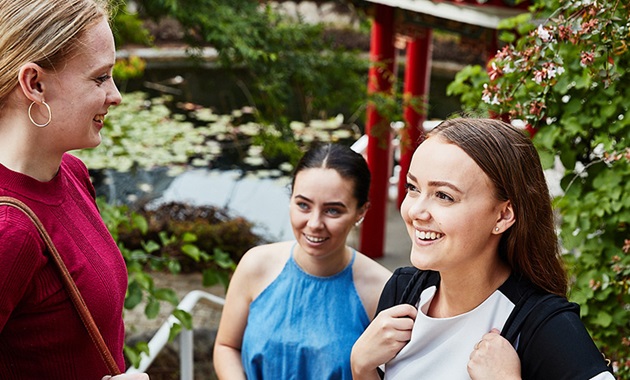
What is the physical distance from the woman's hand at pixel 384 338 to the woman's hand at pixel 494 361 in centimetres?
17

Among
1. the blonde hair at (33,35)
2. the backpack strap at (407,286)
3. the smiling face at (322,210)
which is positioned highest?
the blonde hair at (33,35)

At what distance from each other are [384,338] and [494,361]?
238 millimetres

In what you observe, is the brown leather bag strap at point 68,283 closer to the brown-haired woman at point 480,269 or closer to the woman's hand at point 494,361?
the brown-haired woman at point 480,269

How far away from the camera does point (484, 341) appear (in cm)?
141

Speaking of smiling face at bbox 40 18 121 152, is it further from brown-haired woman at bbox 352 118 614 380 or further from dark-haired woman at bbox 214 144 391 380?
dark-haired woman at bbox 214 144 391 380

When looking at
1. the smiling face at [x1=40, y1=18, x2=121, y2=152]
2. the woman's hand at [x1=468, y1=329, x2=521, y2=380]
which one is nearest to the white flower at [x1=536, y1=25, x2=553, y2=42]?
the woman's hand at [x1=468, y1=329, x2=521, y2=380]

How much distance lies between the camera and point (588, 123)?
232cm

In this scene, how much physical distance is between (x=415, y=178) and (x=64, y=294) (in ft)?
2.17

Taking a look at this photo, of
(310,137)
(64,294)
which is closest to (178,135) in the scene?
(310,137)

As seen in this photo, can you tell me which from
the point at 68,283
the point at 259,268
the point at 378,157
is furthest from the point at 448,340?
the point at 378,157

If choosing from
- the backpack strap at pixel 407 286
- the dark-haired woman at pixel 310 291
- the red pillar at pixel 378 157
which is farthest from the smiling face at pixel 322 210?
the red pillar at pixel 378 157

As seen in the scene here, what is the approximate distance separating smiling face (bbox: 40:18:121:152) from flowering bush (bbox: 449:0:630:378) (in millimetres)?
1115

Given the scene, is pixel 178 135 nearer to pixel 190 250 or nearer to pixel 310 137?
pixel 310 137

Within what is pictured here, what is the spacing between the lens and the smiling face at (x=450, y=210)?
1422 millimetres
